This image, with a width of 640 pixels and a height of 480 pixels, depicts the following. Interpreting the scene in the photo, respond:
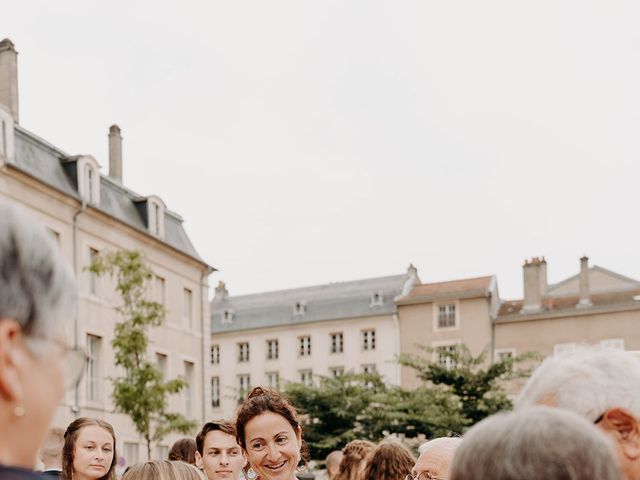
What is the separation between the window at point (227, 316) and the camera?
2486 inches

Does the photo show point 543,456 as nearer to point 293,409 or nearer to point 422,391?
point 293,409

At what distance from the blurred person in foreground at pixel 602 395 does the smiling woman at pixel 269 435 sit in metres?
2.57

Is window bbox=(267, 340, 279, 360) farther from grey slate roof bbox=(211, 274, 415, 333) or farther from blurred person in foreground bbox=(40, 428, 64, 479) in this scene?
blurred person in foreground bbox=(40, 428, 64, 479)

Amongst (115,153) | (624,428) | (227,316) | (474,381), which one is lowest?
(474,381)

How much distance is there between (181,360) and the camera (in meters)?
35.9

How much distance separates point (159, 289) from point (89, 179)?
223 inches

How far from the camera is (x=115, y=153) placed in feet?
116

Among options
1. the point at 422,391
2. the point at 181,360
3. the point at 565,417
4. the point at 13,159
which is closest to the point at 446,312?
the point at 422,391

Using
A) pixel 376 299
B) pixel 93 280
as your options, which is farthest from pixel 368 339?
pixel 93 280

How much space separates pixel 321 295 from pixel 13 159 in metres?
35.8

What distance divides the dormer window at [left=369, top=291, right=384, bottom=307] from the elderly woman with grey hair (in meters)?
55.4

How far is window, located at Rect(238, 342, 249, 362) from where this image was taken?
199 feet

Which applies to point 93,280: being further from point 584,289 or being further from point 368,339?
point 584,289

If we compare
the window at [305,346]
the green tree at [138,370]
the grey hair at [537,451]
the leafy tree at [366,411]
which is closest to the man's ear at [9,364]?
the grey hair at [537,451]
